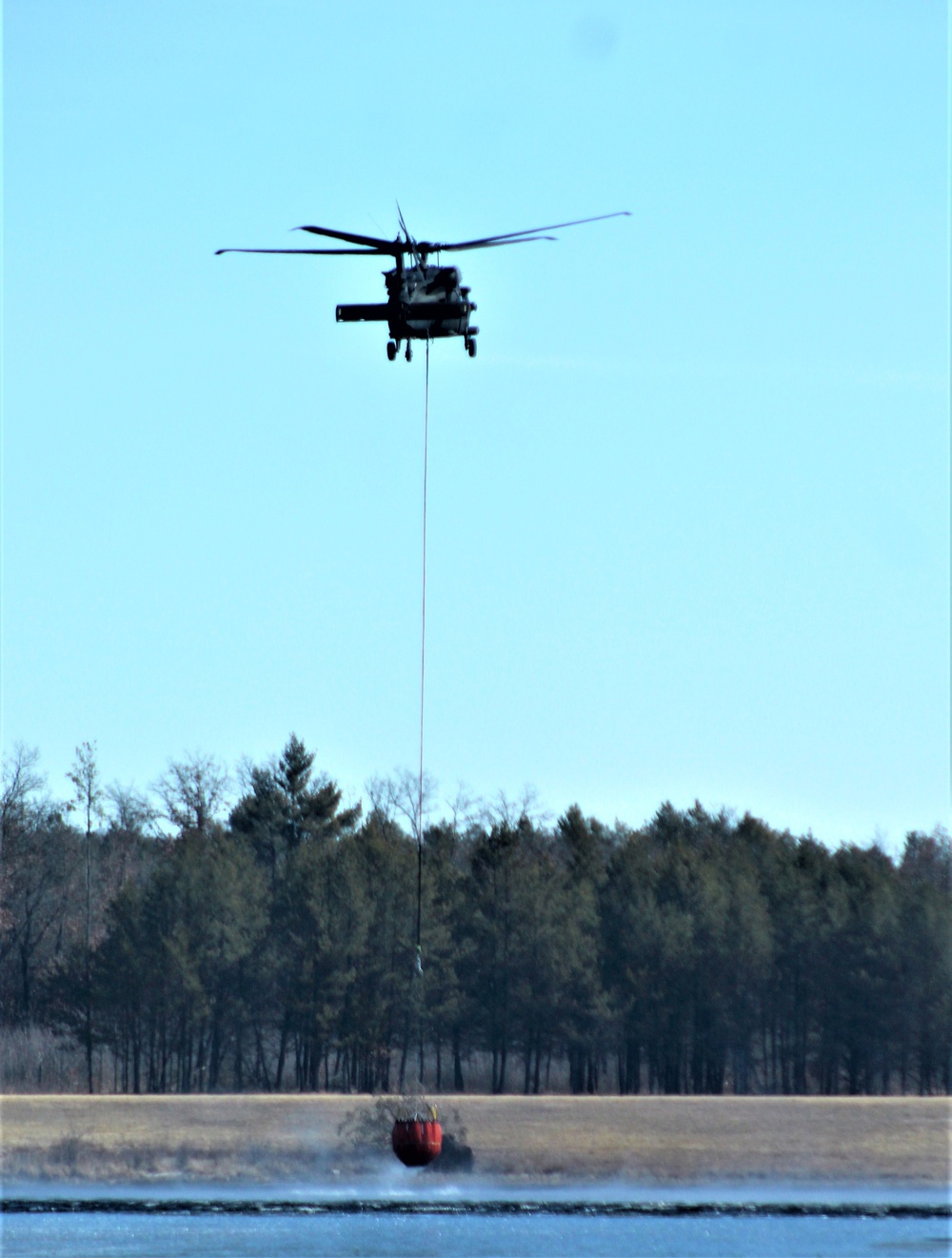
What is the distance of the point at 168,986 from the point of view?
6925cm

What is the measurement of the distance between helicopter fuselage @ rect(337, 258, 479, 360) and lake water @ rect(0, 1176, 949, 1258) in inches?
1041

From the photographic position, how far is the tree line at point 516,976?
69.4 m

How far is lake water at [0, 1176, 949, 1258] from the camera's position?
46.6 meters

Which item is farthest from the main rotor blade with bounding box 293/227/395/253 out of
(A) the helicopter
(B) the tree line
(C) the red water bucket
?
(B) the tree line

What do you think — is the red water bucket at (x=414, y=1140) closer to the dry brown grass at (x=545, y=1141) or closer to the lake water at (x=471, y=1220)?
the lake water at (x=471, y=1220)

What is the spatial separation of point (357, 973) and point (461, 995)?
153 inches

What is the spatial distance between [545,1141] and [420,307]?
34072mm

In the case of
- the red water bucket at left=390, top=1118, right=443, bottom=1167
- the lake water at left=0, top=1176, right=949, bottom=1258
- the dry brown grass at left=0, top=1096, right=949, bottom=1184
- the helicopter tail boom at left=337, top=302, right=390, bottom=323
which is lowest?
the lake water at left=0, top=1176, right=949, bottom=1258

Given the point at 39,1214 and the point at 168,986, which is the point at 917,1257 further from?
the point at 168,986

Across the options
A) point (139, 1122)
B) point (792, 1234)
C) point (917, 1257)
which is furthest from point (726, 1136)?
point (139, 1122)

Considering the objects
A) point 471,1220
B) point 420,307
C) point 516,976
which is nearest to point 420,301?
point 420,307

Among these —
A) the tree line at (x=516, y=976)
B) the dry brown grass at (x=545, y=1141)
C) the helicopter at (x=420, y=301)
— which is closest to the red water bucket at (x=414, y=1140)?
the helicopter at (x=420, y=301)

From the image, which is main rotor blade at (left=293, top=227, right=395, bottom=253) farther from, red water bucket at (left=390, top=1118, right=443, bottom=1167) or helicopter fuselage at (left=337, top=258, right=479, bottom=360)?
red water bucket at (left=390, top=1118, right=443, bottom=1167)

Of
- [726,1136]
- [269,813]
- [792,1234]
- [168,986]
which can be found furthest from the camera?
[269,813]
